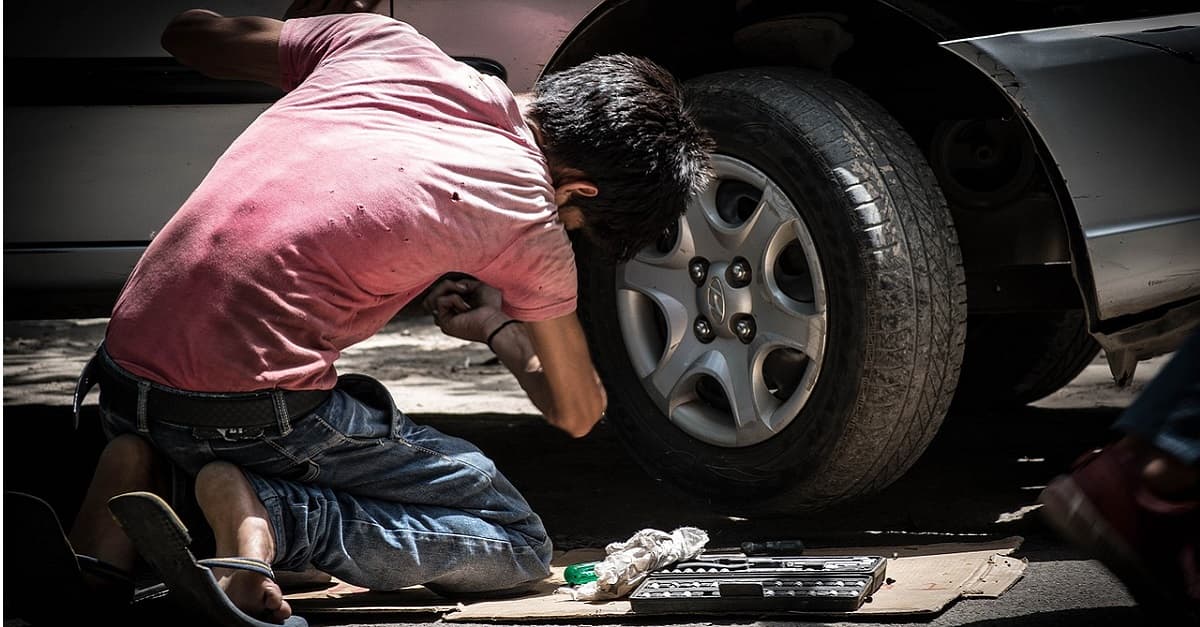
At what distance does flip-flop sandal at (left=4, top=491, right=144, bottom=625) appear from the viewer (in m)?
2.11

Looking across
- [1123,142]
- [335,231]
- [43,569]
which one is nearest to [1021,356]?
[1123,142]

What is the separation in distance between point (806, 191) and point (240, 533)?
1.31 metres

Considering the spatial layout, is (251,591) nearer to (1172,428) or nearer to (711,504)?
(711,504)

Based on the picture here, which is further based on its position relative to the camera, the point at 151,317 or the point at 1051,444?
the point at 1051,444

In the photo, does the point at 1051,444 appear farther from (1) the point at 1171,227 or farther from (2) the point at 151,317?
(2) the point at 151,317

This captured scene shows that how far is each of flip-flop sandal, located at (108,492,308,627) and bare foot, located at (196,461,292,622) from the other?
8 centimetres

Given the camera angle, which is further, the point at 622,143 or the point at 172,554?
the point at 622,143

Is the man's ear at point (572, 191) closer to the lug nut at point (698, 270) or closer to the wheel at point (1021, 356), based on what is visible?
the lug nut at point (698, 270)

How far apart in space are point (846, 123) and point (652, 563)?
3.18ft

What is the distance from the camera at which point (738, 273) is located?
3.07 meters

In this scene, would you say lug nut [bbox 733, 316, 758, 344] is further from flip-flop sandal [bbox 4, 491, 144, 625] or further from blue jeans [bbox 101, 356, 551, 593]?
flip-flop sandal [bbox 4, 491, 144, 625]

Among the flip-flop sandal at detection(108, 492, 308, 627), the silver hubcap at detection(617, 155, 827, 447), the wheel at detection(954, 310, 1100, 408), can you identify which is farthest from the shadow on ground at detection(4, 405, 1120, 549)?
the flip-flop sandal at detection(108, 492, 308, 627)

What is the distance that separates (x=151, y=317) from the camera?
2.32m

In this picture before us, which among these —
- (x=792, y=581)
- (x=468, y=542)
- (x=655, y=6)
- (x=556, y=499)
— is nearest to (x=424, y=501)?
(x=468, y=542)
